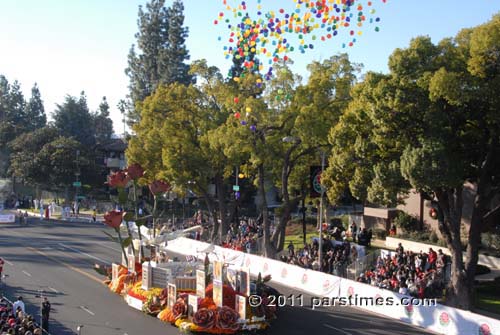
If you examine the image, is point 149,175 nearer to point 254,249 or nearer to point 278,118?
point 254,249

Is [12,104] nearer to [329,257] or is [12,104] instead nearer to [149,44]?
[149,44]

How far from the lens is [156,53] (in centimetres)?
7944

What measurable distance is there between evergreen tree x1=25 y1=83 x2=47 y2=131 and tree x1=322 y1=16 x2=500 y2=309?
10476 centimetres

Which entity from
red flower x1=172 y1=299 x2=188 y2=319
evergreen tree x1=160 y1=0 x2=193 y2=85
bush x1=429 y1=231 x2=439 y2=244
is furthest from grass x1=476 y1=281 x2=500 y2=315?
evergreen tree x1=160 y1=0 x2=193 y2=85

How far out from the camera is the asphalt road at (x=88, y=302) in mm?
22109

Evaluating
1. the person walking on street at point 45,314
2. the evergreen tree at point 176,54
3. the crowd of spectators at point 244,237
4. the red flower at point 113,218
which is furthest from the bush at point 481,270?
the evergreen tree at point 176,54

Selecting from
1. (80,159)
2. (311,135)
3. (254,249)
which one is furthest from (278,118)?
(80,159)

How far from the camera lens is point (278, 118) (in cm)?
3453

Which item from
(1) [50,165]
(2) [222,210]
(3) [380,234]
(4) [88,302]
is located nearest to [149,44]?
(1) [50,165]

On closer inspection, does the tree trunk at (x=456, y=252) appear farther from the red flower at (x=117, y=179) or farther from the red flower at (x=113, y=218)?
the red flower at (x=117, y=179)

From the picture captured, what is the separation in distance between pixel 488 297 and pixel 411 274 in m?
3.66

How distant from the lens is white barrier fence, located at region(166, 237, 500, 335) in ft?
66.8

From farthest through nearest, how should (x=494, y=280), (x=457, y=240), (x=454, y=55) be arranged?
(x=494, y=280)
(x=457, y=240)
(x=454, y=55)

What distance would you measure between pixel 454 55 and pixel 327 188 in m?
9.60
